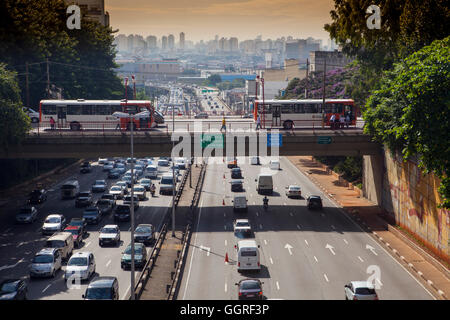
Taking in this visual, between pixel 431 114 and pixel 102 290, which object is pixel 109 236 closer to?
pixel 102 290

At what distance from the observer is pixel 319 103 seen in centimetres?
6194

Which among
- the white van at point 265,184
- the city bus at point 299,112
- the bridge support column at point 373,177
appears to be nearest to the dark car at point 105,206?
the white van at point 265,184

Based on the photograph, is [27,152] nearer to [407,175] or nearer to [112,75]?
[407,175]

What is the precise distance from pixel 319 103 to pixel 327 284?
106ft

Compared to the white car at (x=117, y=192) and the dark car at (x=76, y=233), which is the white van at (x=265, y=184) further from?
the dark car at (x=76, y=233)

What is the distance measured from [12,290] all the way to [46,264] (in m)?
7.05

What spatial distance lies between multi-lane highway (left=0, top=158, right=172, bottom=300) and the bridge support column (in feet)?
71.3

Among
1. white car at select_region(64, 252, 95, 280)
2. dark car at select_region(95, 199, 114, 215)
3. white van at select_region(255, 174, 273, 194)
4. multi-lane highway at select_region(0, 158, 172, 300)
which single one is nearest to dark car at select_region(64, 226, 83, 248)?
multi-lane highway at select_region(0, 158, 172, 300)

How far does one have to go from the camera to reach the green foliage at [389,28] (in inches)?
1895

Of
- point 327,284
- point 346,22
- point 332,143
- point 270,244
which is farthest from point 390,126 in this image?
point 346,22

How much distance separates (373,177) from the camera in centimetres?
5784

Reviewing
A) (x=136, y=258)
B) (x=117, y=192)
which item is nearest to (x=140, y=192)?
(x=117, y=192)

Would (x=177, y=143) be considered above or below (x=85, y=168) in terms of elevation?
above

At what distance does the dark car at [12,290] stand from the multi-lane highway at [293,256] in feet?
27.1
